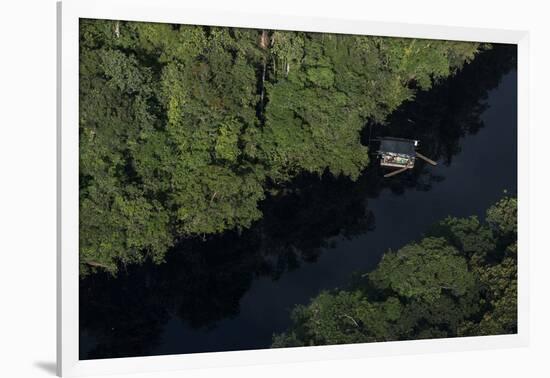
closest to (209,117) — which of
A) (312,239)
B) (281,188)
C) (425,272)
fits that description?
(281,188)

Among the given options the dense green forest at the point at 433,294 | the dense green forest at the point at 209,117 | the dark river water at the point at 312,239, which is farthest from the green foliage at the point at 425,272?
the dense green forest at the point at 209,117

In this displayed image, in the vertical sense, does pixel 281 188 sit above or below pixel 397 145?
below

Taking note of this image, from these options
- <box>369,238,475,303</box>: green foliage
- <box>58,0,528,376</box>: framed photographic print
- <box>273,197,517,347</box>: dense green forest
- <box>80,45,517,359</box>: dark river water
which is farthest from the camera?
<box>369,238,475,303</box>: green foliage

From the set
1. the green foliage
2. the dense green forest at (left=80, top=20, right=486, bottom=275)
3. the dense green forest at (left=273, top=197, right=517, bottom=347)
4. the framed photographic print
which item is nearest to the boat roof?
the framed photographic print

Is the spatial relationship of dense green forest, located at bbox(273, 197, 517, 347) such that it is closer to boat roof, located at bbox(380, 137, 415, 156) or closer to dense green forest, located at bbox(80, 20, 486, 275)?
boat roof, located at bbox(380, 137, 415, 156)

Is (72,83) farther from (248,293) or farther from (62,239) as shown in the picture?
(248,293)

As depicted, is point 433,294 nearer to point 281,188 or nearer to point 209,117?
point 281,188

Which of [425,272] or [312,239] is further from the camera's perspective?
[425,272]
